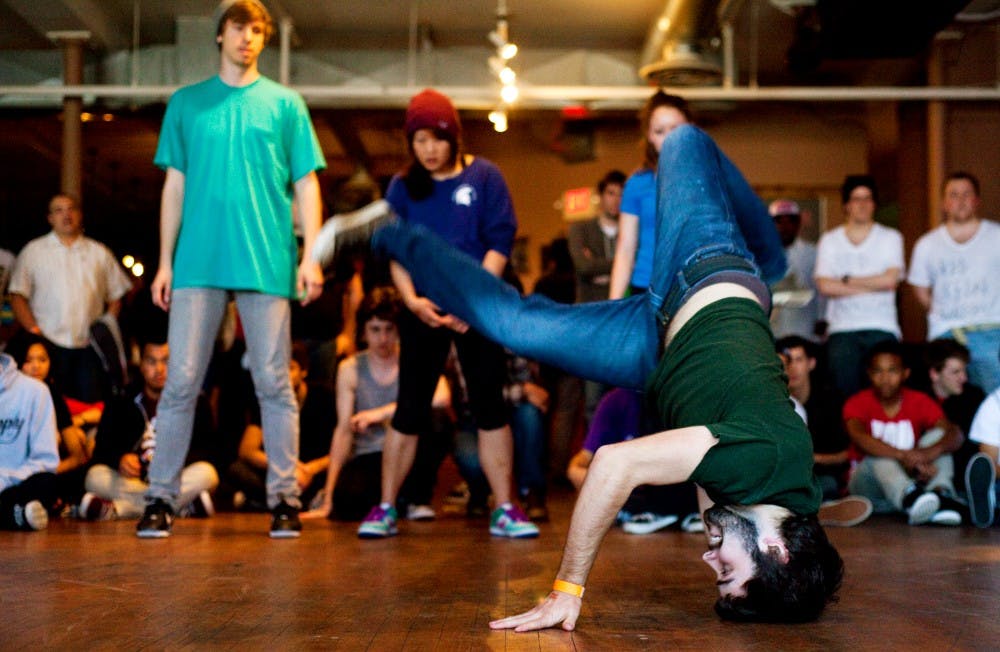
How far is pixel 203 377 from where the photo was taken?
3834 mm

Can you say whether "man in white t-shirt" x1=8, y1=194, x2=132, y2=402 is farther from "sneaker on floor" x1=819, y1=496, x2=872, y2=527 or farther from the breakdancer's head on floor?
the breakdancer's head on floor

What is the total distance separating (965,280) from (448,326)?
3089 mm

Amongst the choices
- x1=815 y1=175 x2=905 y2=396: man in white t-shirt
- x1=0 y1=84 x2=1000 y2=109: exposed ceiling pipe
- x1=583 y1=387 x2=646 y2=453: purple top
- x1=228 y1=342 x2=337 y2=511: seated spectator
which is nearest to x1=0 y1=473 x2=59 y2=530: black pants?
x1=228 y1=342 x2=337 y2=511: seated spectator

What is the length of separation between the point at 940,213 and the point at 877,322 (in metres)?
2.67

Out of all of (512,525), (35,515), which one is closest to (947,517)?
(512,525)

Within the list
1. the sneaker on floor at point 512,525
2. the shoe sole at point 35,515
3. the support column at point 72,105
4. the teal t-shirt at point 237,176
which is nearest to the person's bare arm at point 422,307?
the teal t-shirt at point 237,176

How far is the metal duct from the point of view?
695 cm

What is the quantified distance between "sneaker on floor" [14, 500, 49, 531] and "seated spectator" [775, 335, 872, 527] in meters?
3.28

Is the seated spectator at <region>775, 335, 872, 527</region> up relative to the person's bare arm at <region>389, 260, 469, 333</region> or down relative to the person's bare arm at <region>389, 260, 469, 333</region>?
down

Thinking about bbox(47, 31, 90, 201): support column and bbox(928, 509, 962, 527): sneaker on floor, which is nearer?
bbox(928, 509, 962, 527): sneaker on floor

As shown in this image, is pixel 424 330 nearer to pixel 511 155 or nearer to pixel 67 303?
pixel 67 303

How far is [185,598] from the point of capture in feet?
8.17

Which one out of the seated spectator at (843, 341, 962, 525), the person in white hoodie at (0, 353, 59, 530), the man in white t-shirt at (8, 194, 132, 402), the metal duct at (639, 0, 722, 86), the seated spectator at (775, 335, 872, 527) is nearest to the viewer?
the person in white hoodie at (0, 353, 59, 530)

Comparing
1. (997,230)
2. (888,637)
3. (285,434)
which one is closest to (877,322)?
(997,230)
